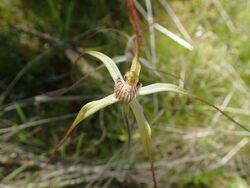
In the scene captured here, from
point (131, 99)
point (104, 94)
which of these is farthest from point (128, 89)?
point (104, 94)

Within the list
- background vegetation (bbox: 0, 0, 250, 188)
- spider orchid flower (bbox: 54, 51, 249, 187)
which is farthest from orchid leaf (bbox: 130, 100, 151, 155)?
background vegetation (bbox: 0, 0, 250, 188)

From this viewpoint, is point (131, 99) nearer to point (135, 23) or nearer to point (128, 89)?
point (128, 89)

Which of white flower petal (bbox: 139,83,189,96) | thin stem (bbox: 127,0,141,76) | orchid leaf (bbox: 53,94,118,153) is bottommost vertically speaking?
orchid leaf (bbox: 53,94,118,153)

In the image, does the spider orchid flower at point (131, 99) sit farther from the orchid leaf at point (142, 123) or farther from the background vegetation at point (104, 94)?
the background vegetation at point (104, 94)

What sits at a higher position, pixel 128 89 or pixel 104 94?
pixel 104 94

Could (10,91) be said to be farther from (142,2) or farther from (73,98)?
(142,2)

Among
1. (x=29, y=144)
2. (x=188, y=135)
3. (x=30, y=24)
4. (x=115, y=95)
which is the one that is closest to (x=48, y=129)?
(x=29, y=144)

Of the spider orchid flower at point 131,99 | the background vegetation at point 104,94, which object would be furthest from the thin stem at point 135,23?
the background vegetation at point 104,94

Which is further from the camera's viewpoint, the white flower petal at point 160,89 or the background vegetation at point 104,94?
the background vegetation at point 104,94

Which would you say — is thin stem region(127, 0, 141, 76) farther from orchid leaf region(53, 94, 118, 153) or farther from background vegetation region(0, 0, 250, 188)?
background vegetation region(0, 0, 250, 188)
